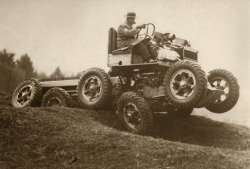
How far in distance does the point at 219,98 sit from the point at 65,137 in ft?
12.5

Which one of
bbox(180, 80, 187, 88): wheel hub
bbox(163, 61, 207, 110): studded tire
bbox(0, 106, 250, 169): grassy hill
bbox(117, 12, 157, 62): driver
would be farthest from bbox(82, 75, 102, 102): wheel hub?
bbox(180, 80, 187, 88): wheel hub

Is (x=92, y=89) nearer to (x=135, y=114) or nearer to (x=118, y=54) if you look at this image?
(x=118, y=54)

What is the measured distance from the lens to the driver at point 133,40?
9223 mm

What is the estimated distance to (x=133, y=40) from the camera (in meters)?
9.40

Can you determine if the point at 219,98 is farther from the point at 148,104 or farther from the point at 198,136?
the point at 148,104

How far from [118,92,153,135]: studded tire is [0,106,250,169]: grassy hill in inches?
18.1

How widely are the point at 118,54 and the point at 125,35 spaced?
1.61 ft

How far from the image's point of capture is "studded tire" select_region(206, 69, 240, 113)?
880 centimetres

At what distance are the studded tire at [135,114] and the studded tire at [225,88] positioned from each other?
185 cm

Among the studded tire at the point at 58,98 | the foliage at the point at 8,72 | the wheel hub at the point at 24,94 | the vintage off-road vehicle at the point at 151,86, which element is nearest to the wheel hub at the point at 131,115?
the vintage off-road vehicle at the point at 151,86

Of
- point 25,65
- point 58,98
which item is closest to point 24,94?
point 58,98

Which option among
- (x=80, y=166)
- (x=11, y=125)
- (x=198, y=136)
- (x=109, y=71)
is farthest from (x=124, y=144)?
(x=109, y=71)

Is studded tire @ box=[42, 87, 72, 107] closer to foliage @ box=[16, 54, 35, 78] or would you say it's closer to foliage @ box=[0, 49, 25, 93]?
foliage @ box=[0, 49, 25, 93]

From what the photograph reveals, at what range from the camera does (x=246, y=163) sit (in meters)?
6.22
